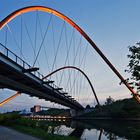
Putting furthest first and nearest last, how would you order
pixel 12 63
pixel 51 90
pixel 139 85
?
1. pixel 51 90
2. pixel 12 63
3. pixel 139 85

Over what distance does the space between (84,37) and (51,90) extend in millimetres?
11911

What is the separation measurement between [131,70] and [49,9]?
23386mm

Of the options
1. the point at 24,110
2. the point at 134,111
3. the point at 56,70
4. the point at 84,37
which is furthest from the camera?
the point at 24,110

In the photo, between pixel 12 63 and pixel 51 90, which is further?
pixel 51 90

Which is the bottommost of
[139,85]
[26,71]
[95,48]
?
[139,85]

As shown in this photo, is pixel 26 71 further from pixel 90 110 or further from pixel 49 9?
pixel 90 110

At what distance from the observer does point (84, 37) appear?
195 ft

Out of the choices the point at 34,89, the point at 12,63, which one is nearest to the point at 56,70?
the point at 34,89

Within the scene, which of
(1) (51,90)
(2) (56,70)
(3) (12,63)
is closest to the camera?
(3) (12,63)

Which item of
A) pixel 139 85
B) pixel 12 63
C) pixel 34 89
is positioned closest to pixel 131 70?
pixel 139 85

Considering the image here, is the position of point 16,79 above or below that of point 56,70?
below

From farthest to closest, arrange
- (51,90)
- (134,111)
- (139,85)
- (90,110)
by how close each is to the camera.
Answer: (90,110) < (134,111) < (51,90) < (139,85)

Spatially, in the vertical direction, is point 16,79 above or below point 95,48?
below

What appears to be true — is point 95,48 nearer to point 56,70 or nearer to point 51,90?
point 51,90
